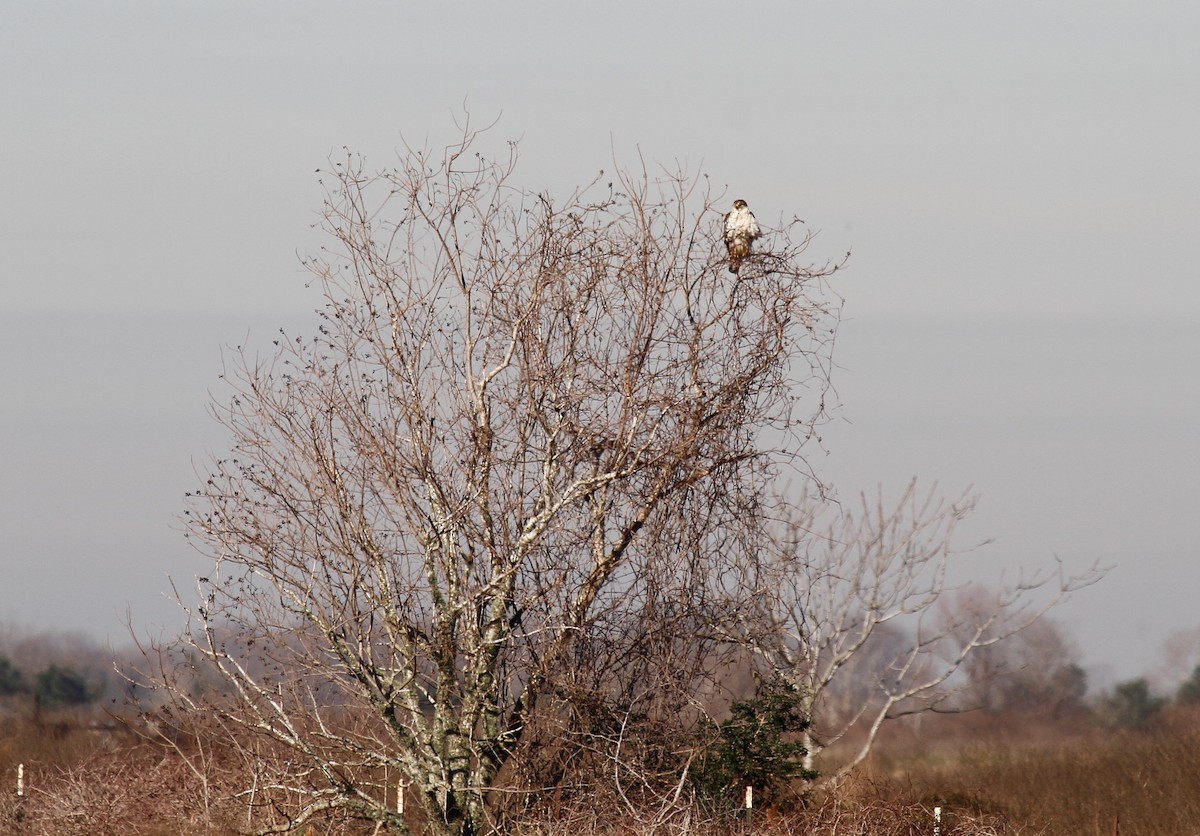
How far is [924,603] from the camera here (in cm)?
2125

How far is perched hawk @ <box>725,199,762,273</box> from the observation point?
11.4 m

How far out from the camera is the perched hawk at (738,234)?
37.4 feet

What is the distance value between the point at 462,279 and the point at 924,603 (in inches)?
477

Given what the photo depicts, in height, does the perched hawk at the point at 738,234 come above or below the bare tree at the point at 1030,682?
above

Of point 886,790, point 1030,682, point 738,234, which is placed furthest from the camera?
point 1030,682

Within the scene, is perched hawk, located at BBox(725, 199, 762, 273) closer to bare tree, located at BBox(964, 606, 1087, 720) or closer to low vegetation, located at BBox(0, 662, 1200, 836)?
low vegetation, located at BBox(0, 662, 1200, 836)

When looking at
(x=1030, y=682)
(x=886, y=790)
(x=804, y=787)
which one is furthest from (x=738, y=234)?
(x=1030, y=682)

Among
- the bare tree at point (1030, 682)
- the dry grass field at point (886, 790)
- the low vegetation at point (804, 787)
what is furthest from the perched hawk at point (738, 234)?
the bare tree at point (1030, 682)

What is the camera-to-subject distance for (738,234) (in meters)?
11.4

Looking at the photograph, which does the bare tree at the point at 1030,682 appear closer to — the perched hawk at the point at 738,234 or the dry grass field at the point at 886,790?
the dry grass field at the point at 886,790

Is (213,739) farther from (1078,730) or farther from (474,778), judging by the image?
(1078,730)

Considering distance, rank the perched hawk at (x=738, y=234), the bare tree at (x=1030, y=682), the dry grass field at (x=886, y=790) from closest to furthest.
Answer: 1. the perched hawk at (x=738, y=234)
2. the dry grass field at (x=886, y=790)
3. the bare tree at (x=1030, y=682)

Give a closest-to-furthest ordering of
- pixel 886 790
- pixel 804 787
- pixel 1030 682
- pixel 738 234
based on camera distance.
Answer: pixel 738 234 → pixel 804 787 → pixel 886 790 → pixel 1030 682

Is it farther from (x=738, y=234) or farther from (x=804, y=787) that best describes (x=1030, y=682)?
(x=738, y=234)
